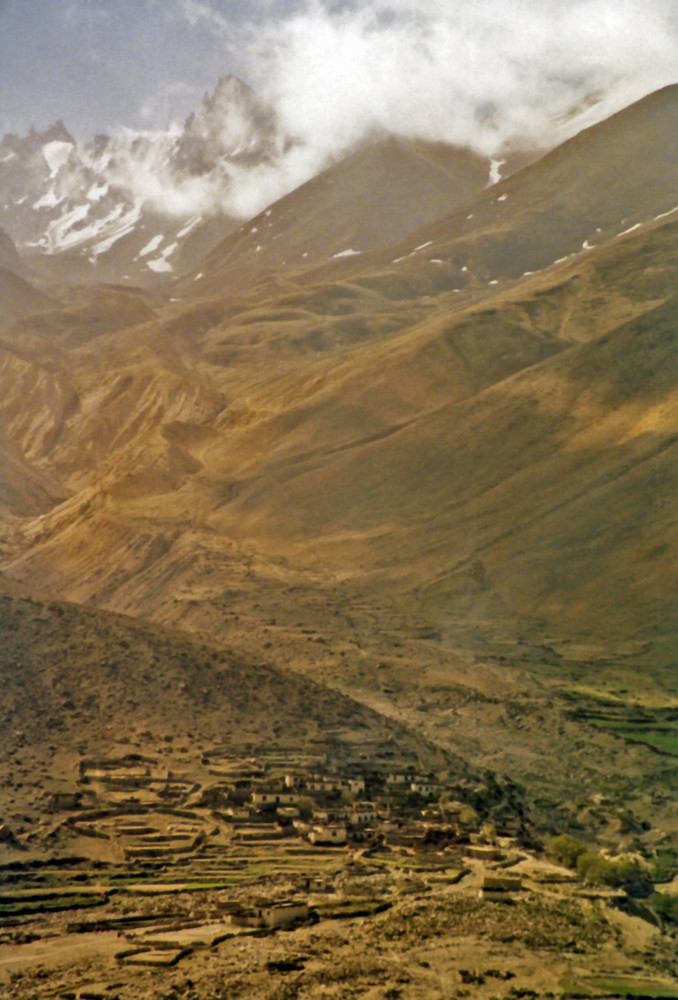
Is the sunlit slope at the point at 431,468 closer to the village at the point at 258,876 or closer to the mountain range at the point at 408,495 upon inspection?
the mountain range at the point at 408,495

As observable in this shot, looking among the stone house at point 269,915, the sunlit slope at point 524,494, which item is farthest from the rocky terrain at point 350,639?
the sunlit slope at point 524,494

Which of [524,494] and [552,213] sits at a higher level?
[552,213]

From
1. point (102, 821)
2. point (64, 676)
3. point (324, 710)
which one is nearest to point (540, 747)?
point (324, 710)

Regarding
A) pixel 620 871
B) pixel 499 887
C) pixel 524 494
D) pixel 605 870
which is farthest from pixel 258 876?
pixel 524 494

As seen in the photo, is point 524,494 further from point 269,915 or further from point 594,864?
point 269,915

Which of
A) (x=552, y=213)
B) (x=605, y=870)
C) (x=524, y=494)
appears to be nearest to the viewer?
(x=605, y=870)

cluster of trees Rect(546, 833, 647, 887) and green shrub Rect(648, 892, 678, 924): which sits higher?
cluster of trees Rect(546, 833, 647, 887)

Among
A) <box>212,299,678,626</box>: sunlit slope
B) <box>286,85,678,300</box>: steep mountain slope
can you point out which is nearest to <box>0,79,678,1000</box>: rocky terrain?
<box>212,299,678,626</box>: sunlit slope

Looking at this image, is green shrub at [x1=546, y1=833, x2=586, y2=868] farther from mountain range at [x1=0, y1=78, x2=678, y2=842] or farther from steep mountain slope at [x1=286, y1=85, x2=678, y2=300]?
steep mountain slope at [x1=286, y1=85, x2=678, y2=300]

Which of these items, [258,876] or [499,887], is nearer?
[499,887]

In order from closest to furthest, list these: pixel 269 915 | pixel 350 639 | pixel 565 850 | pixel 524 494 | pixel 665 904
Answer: pixel 269 915, pixel 665 904, pixel 565 850, pixel 350 639, pixel 524 494

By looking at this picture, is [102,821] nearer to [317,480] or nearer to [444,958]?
[444,958]

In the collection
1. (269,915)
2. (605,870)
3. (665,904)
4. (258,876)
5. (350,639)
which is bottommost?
(269,915)
